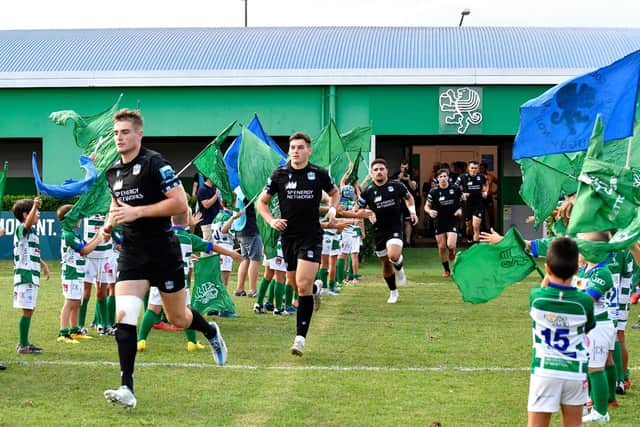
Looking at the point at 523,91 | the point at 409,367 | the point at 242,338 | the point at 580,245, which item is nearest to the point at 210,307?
the point at 242,338

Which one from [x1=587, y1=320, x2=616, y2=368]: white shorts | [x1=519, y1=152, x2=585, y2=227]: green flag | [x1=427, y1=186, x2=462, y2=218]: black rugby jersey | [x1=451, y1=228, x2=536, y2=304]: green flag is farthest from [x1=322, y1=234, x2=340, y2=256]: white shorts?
[x1=587, y1=320, x2=616, y2=368]: white shorts

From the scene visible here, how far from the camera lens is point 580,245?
20.5 feet

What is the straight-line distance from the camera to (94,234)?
10.7 m

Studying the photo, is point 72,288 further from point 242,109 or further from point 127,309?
point 242,109

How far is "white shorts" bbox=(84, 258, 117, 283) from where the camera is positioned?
34.0 feet

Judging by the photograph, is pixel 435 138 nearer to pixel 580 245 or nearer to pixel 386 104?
pixel 386 104

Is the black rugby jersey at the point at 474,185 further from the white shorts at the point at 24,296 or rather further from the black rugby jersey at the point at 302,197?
the white shorts at the point at 24,296

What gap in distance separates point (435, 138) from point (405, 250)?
4851 mm

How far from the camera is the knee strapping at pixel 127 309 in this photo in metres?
7.04

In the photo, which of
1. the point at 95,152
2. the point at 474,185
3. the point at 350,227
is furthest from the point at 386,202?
the point at 474,185

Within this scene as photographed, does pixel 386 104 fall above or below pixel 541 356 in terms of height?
above

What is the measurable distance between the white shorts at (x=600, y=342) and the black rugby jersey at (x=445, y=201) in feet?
40.8

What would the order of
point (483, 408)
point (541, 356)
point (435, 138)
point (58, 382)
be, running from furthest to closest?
1. point (435, 138)
2. point (58, 382)
3. point (483, 408)
4. point (541, 356)

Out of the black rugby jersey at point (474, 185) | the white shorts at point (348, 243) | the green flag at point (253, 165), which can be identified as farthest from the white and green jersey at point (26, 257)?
the black rugby jersey at point (474, 185)
